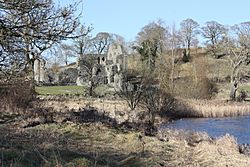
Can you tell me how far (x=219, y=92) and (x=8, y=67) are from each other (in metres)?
39.3

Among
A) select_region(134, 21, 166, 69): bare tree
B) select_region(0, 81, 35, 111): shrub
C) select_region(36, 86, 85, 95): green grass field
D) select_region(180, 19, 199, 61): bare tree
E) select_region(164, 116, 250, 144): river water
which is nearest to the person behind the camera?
select_region(0, 81, 35, 111): shrub

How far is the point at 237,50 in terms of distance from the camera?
163 ft

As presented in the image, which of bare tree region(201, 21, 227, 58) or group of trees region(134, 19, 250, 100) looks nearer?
group of trees region(134, 19, 250, 100)

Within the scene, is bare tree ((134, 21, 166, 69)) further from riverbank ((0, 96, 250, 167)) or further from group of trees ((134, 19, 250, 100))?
riverbank ((0, 96, 250, 167))

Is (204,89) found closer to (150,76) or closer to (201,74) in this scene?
(201,74)

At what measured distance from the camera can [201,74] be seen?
44125 millimetres

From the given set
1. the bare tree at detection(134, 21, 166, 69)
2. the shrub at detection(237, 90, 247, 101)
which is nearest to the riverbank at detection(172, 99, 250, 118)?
the shrub at detection(237, 90, 247, 101)

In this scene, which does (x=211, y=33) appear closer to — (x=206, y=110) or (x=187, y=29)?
(x=187, y=29)

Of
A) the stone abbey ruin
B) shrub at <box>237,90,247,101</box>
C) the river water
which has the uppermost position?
the stone abbey ruin

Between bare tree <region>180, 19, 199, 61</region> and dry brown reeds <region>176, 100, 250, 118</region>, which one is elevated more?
bare tree <region>180, 19, 199, 61</region>

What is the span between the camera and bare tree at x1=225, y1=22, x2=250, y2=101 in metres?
47.6

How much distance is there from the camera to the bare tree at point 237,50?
47.6m

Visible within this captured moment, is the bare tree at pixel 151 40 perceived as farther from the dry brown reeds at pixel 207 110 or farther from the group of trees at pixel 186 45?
the dry brown reeds at pixel 207 110

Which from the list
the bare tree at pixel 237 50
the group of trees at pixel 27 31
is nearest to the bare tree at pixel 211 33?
the bare tree at pixel 237 50
